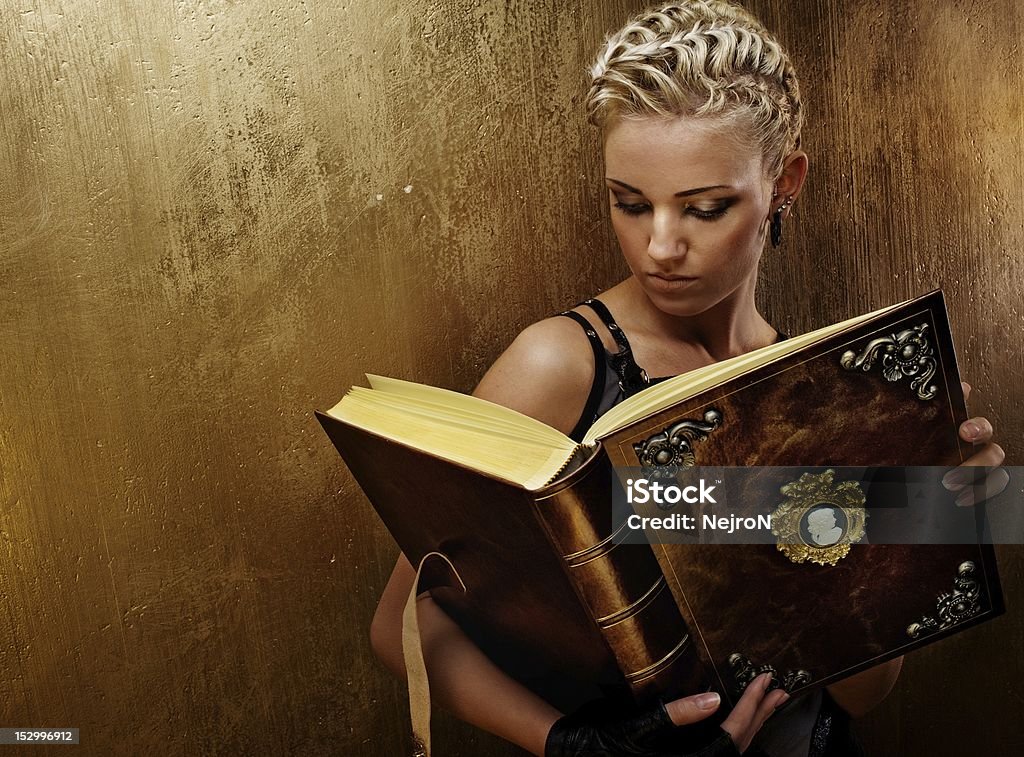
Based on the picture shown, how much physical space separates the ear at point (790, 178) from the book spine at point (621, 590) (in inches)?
14.6

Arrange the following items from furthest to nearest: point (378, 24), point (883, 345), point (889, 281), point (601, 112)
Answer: point (889, 281) < point (378, 24) < point (601, 112) < point (883, 345)

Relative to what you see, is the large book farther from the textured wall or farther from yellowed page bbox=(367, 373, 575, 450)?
the textured wall

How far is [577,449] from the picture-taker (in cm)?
74

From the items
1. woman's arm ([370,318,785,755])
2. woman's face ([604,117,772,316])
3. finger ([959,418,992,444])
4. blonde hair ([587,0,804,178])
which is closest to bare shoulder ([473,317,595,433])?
woman's arm ([370,318,785,755])

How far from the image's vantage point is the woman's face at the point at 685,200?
32.4 inches

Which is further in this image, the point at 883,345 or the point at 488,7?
the point at 488,7

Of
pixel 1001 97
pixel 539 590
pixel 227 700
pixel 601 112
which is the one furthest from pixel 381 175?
pixel 1001 97

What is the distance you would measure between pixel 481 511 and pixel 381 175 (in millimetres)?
420

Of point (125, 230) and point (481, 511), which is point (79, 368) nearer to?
point (125, 230)

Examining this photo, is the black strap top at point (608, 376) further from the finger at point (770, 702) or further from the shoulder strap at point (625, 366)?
the finger at point (770, 702)

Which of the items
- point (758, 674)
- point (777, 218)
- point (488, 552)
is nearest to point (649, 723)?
point (758, 674)

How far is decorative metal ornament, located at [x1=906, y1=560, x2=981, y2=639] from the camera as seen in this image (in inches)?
32.7

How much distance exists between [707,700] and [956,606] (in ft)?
0.85

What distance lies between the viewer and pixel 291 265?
3.18 feet
